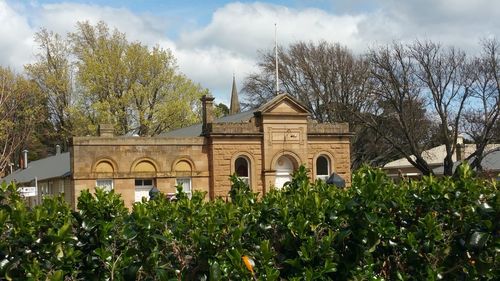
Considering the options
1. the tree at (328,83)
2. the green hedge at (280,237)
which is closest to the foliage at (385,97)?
the tree at (328,83)

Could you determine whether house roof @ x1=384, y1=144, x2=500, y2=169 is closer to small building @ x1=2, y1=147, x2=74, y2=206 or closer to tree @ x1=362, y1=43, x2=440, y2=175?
tree @ x1=362, y1=43, x2=440, y2=175

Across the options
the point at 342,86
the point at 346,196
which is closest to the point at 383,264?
the point at 346,196

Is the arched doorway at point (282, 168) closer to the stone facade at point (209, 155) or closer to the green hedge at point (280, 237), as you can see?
the stone facade at point (209, 155)

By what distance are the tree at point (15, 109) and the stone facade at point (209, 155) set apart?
11986 mm

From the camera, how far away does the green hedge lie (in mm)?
4219

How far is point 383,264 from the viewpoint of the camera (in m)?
4.93

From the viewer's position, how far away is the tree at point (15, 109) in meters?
40.2

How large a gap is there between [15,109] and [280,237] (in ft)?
137

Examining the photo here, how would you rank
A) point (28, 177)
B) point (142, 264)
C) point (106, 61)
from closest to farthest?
point (142, 264) → point (28, 177) → point (106, 61)

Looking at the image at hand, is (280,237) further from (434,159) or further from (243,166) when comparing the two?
(434,159)

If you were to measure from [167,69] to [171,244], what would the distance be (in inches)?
1798

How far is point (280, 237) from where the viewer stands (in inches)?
189

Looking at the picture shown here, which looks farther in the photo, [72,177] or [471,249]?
[72,177]

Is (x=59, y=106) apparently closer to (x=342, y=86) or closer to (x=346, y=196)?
(x=342, y=86)
